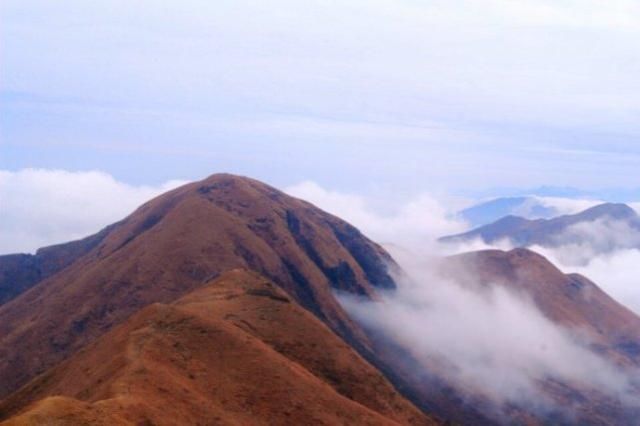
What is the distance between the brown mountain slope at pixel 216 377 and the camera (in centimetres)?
8538

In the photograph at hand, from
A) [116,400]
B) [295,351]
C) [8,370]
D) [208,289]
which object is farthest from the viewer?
[8,370]

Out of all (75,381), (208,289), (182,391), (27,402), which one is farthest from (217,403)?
(208,289)

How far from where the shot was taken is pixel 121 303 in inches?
7480

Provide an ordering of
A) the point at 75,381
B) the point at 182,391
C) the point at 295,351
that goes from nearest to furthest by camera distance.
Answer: the point at 182,391 → the point at 75,381 → the point at 295,351

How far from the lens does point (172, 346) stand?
105 metres

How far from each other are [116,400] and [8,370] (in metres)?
104

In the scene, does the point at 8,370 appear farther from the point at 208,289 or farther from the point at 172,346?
the point at 172,346

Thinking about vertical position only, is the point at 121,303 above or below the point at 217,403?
above

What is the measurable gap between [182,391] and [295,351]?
119 feet

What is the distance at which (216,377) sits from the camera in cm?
10219

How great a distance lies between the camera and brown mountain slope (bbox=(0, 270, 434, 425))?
8538cm

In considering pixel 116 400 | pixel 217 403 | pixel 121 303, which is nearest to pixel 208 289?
pixel 121 303

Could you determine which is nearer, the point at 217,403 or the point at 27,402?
the point at 217,403

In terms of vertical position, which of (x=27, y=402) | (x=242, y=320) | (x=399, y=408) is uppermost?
(x=242, y=320)
